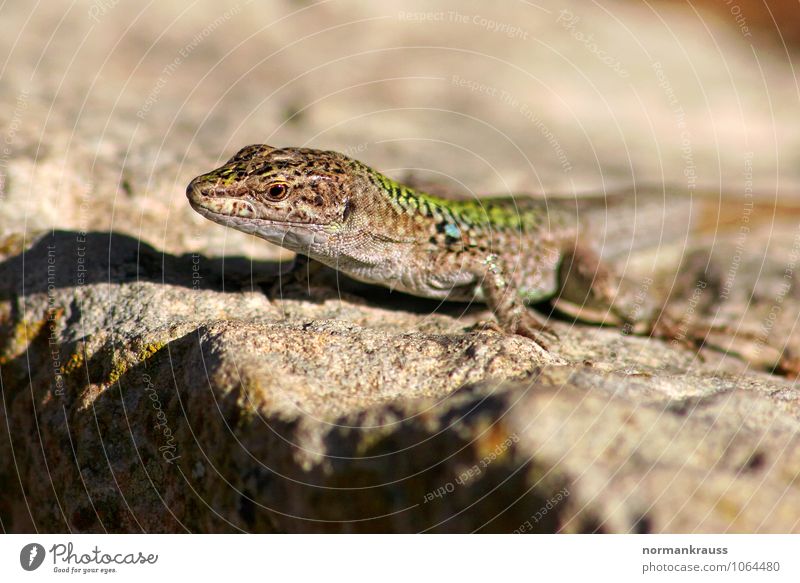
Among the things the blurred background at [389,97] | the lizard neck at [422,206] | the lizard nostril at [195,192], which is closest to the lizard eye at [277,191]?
the lizard nostril at [195,192]

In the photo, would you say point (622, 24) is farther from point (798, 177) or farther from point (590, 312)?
point (590, 312)

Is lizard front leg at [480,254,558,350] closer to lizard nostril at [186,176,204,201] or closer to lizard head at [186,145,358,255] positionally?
lizard head at [186,145,358,255]

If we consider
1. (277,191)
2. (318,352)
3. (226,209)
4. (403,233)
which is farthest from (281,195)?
(318,352)

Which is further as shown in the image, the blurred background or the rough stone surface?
the blurred background

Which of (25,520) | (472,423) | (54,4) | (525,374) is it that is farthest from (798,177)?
(54,4)

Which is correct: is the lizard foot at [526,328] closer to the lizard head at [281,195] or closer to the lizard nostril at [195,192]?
the lizard head at [281,195]

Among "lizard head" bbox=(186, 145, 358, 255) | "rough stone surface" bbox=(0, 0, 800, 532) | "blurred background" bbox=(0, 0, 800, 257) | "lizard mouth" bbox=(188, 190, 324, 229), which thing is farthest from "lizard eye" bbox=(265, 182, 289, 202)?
"blurred background" bbox=(0, 0, 800, 257)

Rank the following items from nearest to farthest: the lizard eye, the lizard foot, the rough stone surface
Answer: the rough stone surface, the lizard eye, the lizard foot

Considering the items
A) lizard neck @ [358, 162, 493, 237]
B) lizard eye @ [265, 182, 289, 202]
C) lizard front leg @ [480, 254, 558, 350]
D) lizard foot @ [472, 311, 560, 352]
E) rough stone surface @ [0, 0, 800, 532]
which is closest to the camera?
rough stone surface @ [0, 0, 800, 532]

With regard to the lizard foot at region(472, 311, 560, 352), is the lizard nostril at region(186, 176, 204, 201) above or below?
above
